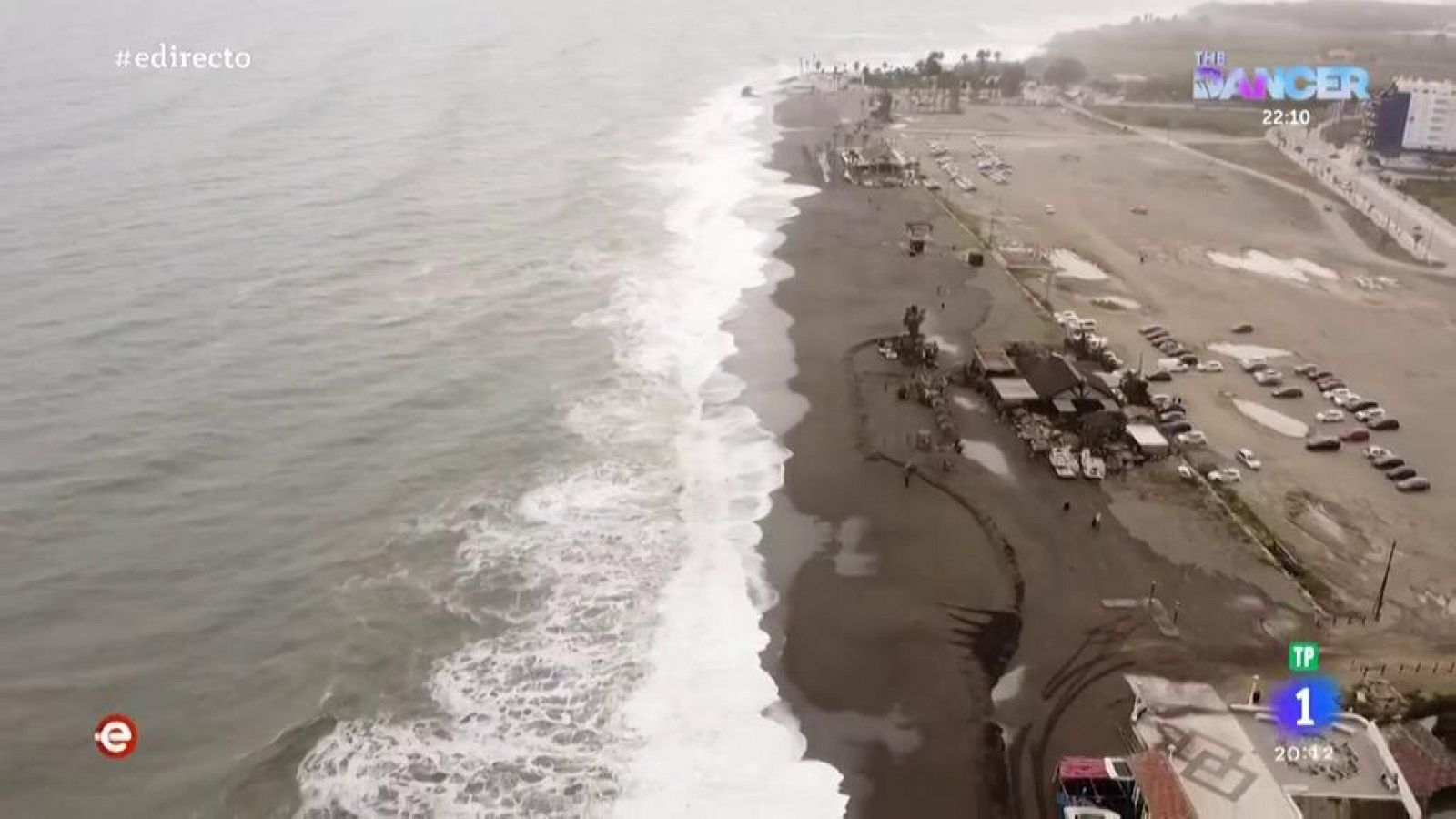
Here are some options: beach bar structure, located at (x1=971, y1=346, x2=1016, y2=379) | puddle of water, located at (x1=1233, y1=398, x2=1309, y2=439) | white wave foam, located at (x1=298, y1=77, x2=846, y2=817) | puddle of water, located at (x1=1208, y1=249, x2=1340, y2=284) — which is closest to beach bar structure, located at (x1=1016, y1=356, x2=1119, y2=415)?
beach bar structure, located at (x1=971, y1=346, x2=1016, y2=379)

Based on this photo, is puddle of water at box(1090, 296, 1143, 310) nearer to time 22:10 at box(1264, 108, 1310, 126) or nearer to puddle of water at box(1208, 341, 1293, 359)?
puddle of water at box(1208, 341, 1293, 359)

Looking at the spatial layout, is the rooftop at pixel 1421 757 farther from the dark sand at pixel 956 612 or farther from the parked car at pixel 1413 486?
the parked car at pixel 1413 486

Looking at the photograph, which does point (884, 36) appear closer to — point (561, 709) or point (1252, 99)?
point (1252, 99)

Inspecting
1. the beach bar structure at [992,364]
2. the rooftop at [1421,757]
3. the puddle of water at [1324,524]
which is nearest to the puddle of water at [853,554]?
the beach bar structure at [992,364]

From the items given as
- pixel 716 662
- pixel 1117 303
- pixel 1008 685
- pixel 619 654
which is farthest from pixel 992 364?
pixel 619 654

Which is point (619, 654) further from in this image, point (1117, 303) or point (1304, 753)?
point (1117, 303)

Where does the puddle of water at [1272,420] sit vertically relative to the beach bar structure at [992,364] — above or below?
below
